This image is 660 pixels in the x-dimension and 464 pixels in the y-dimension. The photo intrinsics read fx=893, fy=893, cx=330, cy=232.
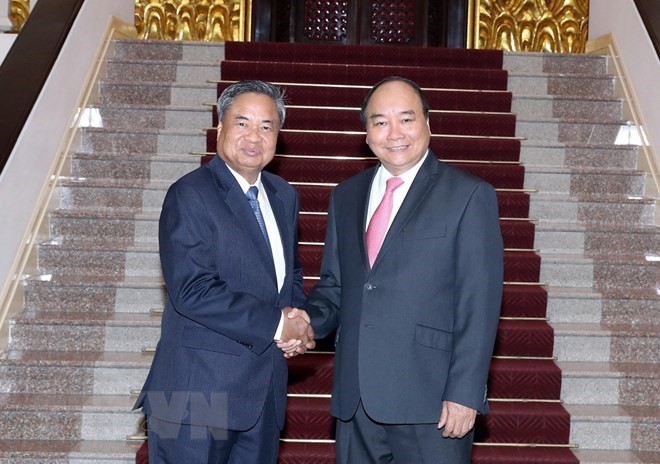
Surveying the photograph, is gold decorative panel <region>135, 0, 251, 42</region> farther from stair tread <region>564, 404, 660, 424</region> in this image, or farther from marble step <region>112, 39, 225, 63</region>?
stair tread <region>564, 404, 660, 424</region>

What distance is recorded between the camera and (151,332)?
13.7 ft

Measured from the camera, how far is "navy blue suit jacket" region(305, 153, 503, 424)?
2.29 meters

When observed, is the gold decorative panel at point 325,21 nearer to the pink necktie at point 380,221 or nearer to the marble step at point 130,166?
the marble step at point 130,166

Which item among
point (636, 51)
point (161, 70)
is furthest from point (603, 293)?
point (161, 70)

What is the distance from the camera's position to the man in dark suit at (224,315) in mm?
Result: 2322

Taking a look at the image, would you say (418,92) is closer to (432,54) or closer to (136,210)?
(136,210)

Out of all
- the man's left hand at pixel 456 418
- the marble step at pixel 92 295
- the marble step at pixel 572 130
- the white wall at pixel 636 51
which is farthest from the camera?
the marble step at pixel 572 130

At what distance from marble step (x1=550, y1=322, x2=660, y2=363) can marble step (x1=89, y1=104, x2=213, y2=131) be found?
253 centimetres

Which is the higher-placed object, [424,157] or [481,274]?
[424,157]

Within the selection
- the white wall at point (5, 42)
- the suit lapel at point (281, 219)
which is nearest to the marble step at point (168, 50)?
the white wall at point (5, 42)

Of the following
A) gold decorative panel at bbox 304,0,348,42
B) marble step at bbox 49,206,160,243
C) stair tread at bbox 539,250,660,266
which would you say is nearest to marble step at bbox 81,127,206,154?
marble step at bbox 49,206,160,243

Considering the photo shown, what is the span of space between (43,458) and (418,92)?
2.22 meters

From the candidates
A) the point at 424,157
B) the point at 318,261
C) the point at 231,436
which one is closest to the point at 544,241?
the point at 318,261

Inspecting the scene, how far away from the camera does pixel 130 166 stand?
200 inches
